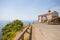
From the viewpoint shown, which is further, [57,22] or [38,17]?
[38,17]

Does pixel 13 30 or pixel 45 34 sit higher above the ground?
pixel 45 34

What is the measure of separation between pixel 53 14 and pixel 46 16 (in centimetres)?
420

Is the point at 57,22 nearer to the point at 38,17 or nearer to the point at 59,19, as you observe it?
the point at 59,19

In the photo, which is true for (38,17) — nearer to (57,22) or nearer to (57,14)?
(57,14)

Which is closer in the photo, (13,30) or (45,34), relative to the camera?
(45,34)

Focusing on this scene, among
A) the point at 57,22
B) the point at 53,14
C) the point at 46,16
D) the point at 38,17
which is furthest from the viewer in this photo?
the point at 38,17

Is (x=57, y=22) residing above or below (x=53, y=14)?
below

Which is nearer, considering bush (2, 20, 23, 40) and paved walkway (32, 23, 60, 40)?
paved walkway (32, 23, 60, 40)

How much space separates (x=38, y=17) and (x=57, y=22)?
67.3ft

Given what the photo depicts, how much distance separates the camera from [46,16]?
52719 millimetres

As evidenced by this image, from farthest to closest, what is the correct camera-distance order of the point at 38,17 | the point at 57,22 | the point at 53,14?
1. the point at 38,17
2. the point at 53,14
3. the point at 57,22

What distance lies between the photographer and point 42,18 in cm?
5397

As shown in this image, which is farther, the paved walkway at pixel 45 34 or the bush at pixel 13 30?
the bush at pixel 13 30

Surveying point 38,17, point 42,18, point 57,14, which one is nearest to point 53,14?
point 57,14
